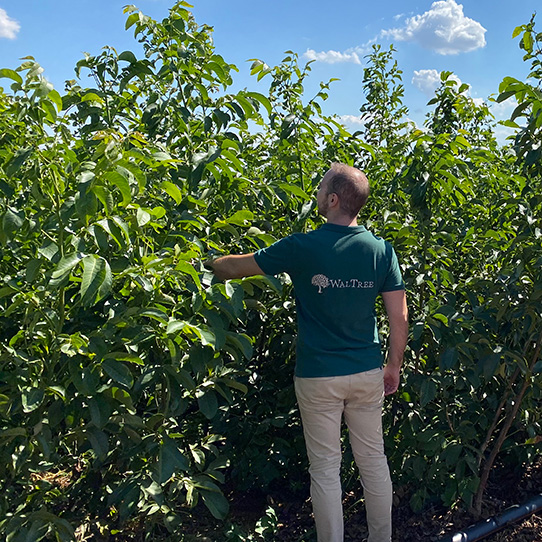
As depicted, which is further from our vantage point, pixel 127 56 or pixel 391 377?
pixel 391 377

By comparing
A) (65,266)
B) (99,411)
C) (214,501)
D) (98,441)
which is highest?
(65,266)

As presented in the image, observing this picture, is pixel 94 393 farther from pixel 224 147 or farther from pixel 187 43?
pixel 187 43

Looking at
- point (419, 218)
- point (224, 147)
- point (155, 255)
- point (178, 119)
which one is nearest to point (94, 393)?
point (155, 255)

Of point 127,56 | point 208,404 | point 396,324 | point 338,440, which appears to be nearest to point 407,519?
point 338,440

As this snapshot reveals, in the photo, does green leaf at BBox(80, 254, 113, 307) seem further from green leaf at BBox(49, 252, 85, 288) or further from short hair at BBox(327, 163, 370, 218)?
short hair at BBox(327, 163, 370, 218)

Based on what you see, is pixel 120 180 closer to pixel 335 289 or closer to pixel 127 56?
pixel 127 56

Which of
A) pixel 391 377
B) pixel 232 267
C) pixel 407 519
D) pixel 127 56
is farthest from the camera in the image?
pixel 407 519

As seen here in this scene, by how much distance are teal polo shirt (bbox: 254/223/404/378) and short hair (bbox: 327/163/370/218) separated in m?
0.10

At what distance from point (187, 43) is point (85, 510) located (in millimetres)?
2252

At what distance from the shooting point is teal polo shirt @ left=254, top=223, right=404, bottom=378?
262cm

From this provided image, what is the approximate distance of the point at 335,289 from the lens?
2.65 meters

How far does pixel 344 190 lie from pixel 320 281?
1.32ft

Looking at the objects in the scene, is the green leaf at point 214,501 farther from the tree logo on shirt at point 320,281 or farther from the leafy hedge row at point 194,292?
the tree logo on shirt at point 320,281

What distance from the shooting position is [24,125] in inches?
97.0
